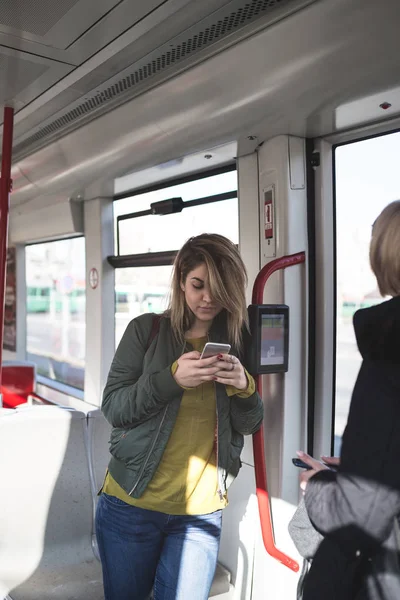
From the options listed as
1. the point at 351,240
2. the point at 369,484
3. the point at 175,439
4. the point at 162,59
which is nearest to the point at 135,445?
the point at 175,439

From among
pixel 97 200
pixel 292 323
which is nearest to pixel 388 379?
pixel 292 323

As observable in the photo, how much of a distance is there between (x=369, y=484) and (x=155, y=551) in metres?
0.94

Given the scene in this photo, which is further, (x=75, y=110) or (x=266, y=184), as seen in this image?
(x=75, y=110)

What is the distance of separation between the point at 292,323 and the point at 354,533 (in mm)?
1609

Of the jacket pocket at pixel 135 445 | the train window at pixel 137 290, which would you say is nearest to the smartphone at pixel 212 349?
the jacket pocket at pixel 135 445

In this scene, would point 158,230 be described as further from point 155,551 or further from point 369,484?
point 369,484

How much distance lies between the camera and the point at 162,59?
8.18ft

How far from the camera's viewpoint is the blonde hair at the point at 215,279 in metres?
1.85

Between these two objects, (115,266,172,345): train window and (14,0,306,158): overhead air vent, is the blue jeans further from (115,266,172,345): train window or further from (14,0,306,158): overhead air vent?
(115,266,172,345): train window

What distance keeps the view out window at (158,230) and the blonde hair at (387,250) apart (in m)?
2.06

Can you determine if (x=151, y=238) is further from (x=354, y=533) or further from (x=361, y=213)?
(x=354, y=533)

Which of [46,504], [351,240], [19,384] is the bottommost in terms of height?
[46,504]

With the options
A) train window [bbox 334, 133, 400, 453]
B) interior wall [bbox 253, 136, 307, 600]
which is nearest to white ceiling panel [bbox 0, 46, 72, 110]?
interior wall [bbox 253, 136, 307, 600]

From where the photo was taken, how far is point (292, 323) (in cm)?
269
